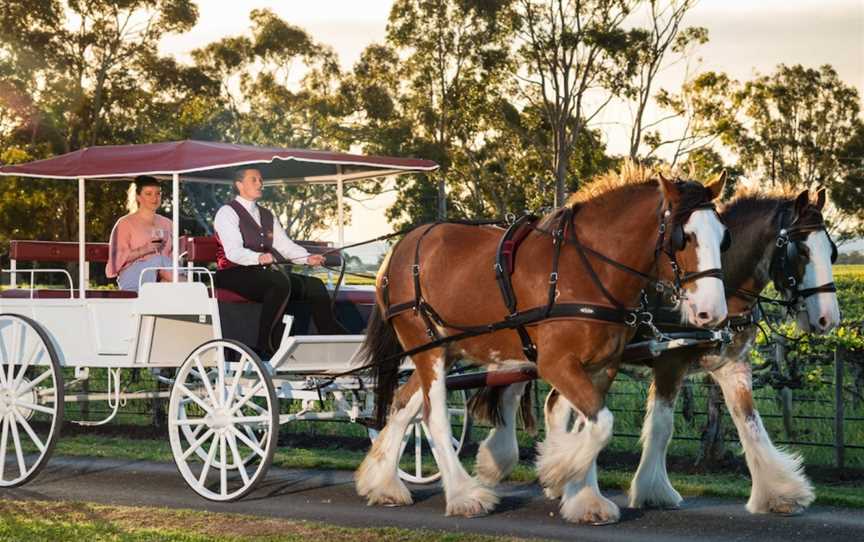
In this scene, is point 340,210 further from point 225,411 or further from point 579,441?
point 579,441

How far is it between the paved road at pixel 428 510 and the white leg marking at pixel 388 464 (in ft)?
0.35

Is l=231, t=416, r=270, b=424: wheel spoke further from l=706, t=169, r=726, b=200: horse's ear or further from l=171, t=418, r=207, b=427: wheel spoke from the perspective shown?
l=706, t=169, r=726, b=200: horse's ear

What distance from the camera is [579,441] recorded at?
7.59m

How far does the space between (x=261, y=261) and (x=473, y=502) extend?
7.55 ft

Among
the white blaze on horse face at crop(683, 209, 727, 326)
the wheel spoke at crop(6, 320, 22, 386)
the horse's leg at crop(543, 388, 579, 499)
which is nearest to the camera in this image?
the white blaze on horse face at crop(683, 209, 727, 326)

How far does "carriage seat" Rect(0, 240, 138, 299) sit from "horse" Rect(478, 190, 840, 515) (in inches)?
162

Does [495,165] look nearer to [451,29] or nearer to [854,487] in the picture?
[451,29]

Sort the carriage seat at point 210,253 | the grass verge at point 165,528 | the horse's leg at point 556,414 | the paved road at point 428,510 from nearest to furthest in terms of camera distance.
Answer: the grass verge at point 165,528 → the paved road at point 428,510 → the horse's leg at point 556,414 → the carriage seat at point 210,253

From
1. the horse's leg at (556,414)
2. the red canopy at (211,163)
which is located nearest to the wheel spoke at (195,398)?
the red canopy at (211,163)

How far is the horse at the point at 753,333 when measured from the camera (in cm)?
830

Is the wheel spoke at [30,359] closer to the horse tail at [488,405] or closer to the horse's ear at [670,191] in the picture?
the horse tail at [488,405]

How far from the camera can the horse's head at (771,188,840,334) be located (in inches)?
330

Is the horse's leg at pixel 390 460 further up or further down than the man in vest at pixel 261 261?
further down

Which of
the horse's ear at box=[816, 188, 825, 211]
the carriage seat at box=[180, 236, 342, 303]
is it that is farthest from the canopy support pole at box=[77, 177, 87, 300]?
the horse's ear at box=[816, 188, 825, 211]
